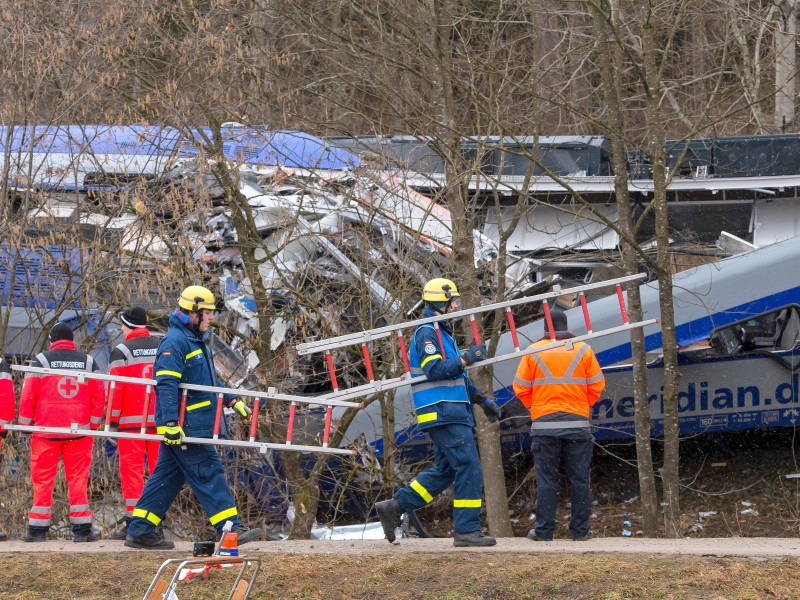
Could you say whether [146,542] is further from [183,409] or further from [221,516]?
[183,409]

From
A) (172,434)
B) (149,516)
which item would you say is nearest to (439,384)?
(172,434)

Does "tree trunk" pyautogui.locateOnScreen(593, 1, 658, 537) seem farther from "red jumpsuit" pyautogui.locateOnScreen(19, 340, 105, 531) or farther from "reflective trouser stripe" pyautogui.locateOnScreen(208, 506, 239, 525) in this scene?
"red jumpsuit" pyautogui.locateOnScreen(19, 340, 105, 531)

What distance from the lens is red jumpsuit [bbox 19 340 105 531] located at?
7855mm

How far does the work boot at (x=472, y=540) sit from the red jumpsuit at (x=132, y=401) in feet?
8.13

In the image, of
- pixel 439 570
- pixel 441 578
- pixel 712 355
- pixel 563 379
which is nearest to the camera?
pixel 441 578

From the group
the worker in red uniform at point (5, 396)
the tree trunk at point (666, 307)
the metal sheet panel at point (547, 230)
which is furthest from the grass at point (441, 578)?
the metal sheet panel at point (547, 230)

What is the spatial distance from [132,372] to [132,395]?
→ 0.18m

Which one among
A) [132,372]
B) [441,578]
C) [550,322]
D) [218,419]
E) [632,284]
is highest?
[632,284]

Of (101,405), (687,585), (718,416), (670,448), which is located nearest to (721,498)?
(718,416)

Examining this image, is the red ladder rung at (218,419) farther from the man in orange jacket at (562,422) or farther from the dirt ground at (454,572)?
the man in orange jacket at (562,422)

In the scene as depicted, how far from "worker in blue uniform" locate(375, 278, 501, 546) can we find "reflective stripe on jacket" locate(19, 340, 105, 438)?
2.51 metres

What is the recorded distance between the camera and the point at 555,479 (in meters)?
7.63

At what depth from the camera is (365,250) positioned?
34.4 feet

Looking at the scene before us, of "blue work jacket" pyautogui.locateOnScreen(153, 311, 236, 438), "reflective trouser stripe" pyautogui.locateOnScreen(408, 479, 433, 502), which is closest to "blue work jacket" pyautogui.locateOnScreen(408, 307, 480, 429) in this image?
"reflective trouser stripe" pyautogui.locateOnScreen(408, 479, 433, 502)
